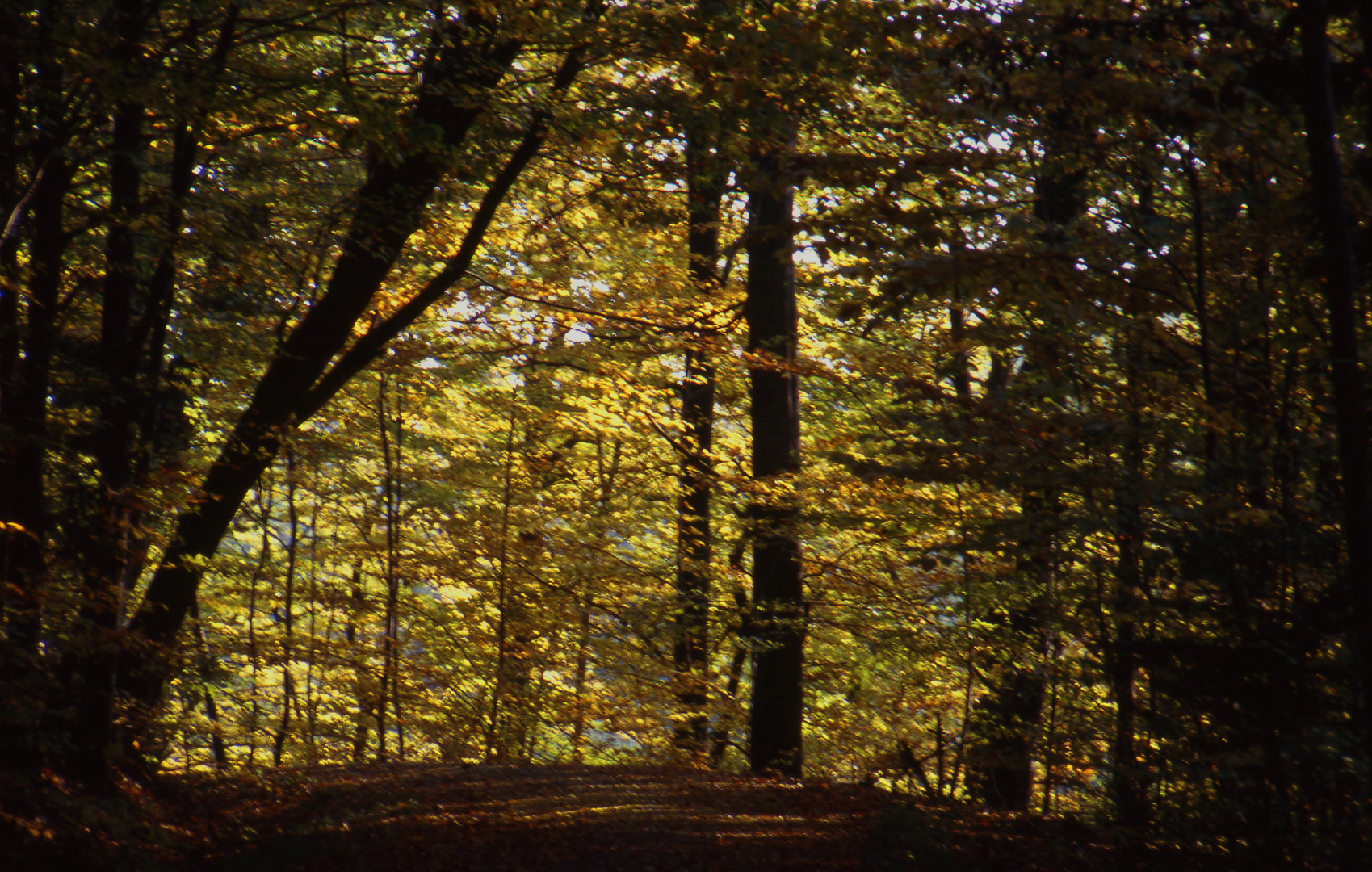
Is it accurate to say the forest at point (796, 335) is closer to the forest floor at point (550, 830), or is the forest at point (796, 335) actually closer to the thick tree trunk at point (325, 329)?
the thick tree trunk at point (325, 329)

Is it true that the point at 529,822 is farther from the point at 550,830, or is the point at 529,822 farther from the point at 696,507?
the point at 696,507

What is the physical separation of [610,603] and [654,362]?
378 cm

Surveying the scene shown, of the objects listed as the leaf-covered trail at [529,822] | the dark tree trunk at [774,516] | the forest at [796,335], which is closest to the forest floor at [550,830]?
the leaf-covered trail at [529,822]

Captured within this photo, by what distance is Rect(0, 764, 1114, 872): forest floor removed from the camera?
5.50 meters

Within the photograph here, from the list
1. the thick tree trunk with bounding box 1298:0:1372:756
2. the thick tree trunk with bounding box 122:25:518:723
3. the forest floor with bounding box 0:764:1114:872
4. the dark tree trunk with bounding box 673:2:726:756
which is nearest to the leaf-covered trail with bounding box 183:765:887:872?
the forest floor with bounding box 0:764:1114:872

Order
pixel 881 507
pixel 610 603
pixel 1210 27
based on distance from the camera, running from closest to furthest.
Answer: pixel 1210 27 < pixel 881 507 < pixel 610 603

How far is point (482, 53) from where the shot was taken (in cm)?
702

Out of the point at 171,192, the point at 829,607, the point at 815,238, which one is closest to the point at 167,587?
the point at 171,192

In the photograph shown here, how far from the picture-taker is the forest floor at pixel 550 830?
18.1ft

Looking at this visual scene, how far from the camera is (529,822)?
263 inches

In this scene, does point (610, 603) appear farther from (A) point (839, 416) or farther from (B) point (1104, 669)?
(B) point (1104, 669)

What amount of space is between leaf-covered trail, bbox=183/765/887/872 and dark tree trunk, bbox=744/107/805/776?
Answer: 3.28ft

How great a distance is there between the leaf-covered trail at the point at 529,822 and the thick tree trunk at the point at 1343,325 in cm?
320

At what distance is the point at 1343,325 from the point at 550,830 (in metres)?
5.57
